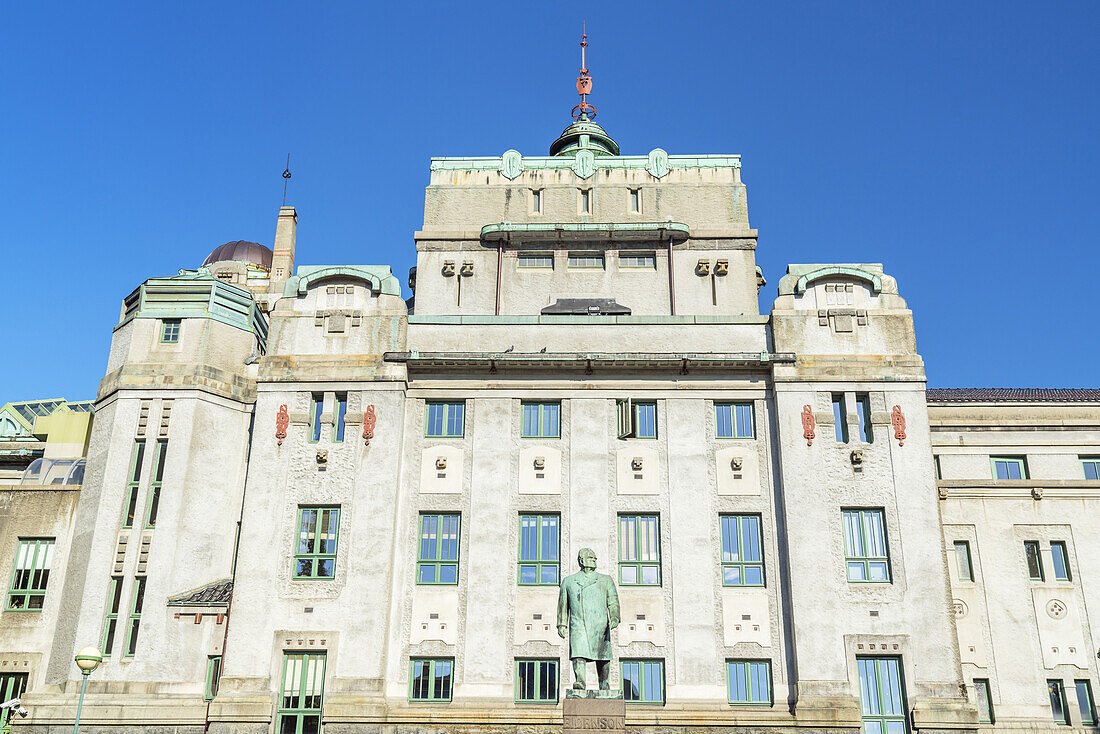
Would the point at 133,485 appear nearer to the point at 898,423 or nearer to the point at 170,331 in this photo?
the point at 170,331

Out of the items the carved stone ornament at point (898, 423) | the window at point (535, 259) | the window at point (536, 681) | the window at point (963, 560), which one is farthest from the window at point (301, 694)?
the window at point (963, 560)

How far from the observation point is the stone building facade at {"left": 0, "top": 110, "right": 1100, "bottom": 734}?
3203cm

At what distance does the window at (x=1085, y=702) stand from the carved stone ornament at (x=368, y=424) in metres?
27.4

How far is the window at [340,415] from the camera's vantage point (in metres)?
35.2

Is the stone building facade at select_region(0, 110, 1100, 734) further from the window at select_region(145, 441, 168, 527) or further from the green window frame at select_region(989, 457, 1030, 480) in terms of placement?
the green window frame at select_region(989, 457, 1030, 480)

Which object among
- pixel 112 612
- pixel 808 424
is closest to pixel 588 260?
pixel 808 424

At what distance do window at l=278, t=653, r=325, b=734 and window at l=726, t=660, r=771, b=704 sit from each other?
42.3 feet

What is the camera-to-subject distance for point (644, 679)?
3244 cm

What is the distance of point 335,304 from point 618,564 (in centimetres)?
1378

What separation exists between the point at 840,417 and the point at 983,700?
12.3 m

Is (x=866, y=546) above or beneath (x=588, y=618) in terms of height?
above

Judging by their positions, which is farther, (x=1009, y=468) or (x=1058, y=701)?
(x=1009, y=468)

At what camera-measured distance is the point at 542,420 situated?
35656 mm

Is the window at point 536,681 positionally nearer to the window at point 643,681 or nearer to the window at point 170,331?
the window at point 643,681
